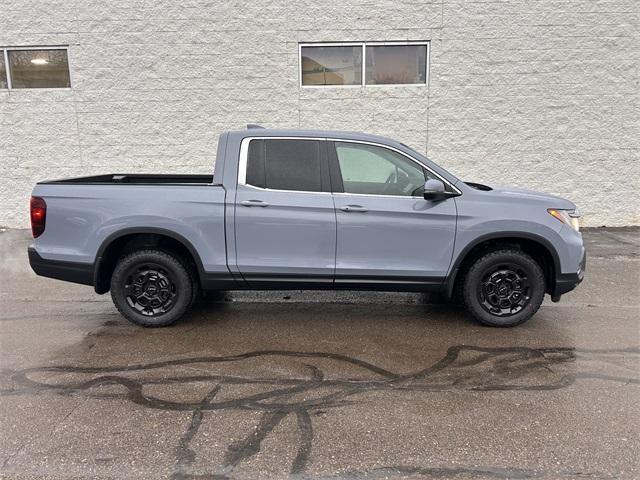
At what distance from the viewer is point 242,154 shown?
4676 mm

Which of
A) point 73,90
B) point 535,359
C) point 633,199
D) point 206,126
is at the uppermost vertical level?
point 73,90

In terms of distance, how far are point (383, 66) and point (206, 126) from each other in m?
3.59

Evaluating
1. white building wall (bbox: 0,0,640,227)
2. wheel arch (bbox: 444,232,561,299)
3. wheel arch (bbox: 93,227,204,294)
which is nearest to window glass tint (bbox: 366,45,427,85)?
white building wall (bbox: 0,0,640,227)

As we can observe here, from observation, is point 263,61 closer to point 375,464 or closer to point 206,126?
point 206,126

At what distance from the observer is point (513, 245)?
470 centimetres

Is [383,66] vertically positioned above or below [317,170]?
Answer: above

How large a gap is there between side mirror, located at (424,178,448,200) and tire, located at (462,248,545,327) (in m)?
0.78

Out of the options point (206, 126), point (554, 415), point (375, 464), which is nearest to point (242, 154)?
point (375, 464)

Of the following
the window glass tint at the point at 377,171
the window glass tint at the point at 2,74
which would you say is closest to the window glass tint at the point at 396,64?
the window glass tint at the point at 377,171

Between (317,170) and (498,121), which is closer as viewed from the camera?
(317,170)

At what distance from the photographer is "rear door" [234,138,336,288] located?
454 cm

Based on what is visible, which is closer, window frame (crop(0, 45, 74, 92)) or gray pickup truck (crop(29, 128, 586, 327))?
gray pickup truck (crop(29, 128, 586, 327))

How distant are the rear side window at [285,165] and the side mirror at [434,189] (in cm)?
100

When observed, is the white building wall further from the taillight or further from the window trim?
the taillight
